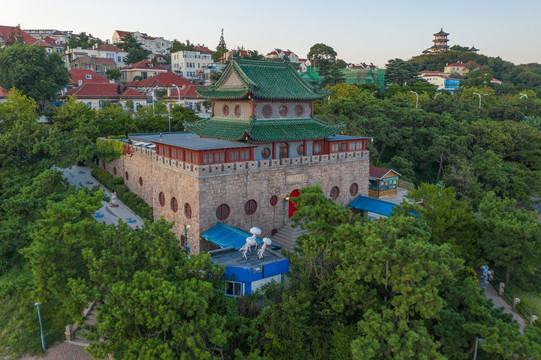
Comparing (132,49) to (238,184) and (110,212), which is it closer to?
(110,212)

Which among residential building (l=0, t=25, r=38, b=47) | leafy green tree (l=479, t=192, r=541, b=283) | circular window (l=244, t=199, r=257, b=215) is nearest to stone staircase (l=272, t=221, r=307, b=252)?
circular window (l=244, t=199, r=257, b=215)

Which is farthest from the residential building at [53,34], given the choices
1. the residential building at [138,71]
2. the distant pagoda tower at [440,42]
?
the distant pagoda tower at [440,42]

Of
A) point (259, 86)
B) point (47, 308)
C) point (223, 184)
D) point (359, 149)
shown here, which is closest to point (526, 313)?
point (359, 149)

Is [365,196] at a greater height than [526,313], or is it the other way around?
[365,196]

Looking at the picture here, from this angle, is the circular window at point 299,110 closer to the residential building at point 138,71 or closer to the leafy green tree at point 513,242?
the leafy green tree at point 513,242

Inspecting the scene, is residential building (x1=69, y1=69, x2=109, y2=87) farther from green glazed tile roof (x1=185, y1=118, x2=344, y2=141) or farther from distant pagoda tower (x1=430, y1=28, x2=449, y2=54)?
distant pagoda tower (x1=430, y1=28, x2=449, y2=54)

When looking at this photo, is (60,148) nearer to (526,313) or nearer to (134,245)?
(134,245)

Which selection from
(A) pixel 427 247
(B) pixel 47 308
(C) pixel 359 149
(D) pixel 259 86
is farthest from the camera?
(C) pixel 359 149
